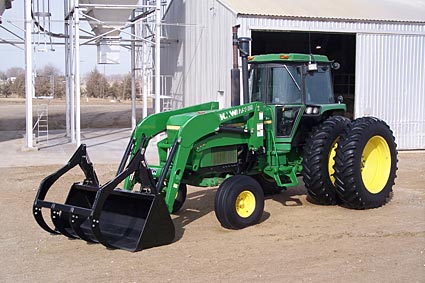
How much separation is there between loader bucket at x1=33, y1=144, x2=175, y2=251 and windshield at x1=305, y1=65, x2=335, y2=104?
3.29 meters

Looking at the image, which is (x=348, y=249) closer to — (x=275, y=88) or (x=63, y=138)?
(x=275, y=88)

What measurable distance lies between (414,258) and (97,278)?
→ 140 inches

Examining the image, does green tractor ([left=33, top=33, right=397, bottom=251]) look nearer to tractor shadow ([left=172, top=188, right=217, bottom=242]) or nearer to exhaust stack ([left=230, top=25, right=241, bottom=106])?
exhaust stack ([left=230, top=25, right=241, bottom=106])

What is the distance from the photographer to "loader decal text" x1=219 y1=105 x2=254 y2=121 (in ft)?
27.7

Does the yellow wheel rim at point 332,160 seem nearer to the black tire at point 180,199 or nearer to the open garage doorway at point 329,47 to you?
the black tire at point 180,199

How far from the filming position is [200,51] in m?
19.3

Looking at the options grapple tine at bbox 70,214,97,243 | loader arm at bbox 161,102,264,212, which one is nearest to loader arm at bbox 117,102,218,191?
loader arm at bbox 161,102,264,212

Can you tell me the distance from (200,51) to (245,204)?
454 inches

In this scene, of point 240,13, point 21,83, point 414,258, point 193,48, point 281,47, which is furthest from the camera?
point 21,83

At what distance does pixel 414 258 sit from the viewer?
702cm

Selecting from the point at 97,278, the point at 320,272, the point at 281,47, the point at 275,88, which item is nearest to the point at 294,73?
the point at 275,88

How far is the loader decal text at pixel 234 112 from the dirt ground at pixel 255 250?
152 cm

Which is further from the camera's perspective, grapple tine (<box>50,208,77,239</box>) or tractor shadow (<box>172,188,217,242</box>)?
tractor shadow (<box>172,188,217,242</box>)

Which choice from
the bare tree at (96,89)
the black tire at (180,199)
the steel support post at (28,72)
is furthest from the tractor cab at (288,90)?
the bare tree at (96,89)
